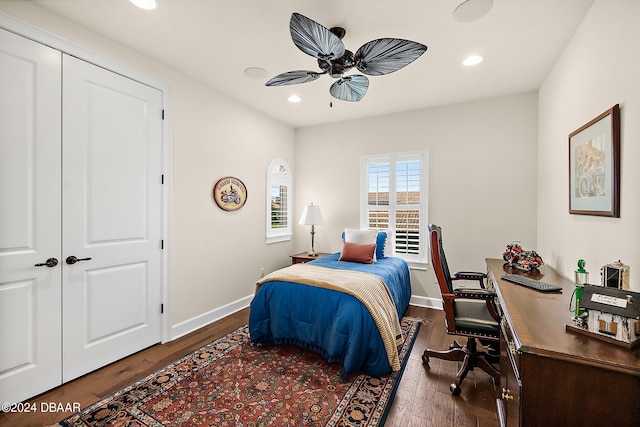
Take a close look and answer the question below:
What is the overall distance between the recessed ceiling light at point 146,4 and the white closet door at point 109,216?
73 centimetres

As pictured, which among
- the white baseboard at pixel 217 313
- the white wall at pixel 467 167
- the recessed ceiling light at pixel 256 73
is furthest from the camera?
the white wall at pixel 467 167

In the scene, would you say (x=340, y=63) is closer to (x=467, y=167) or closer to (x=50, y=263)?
(x=467, y=167)

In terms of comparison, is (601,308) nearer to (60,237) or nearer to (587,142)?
(587,142)

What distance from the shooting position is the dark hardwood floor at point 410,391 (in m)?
1.81

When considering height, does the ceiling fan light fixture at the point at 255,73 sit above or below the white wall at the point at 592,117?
above

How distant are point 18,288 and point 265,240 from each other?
8.77 ft

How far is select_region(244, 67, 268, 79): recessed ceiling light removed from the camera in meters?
2.88

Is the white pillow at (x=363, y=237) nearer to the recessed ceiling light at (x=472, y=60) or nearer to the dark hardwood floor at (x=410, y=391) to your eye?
the dark hardwood floor at (x=410, y=391)

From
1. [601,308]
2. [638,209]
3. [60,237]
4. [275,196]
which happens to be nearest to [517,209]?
[638,209]

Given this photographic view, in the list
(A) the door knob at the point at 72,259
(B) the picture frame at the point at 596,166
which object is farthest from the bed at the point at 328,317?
(B) the picture frame at the point at 596,166

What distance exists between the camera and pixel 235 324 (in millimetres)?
3316

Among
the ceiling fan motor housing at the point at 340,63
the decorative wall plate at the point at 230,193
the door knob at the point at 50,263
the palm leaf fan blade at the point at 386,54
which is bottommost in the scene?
the door knob at the point at 50,263

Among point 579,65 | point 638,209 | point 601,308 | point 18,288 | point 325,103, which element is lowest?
point 18,288

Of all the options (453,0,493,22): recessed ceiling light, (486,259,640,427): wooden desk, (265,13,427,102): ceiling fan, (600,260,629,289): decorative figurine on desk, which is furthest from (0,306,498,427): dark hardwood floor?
(453,0,493,22): recessed ceiling light
